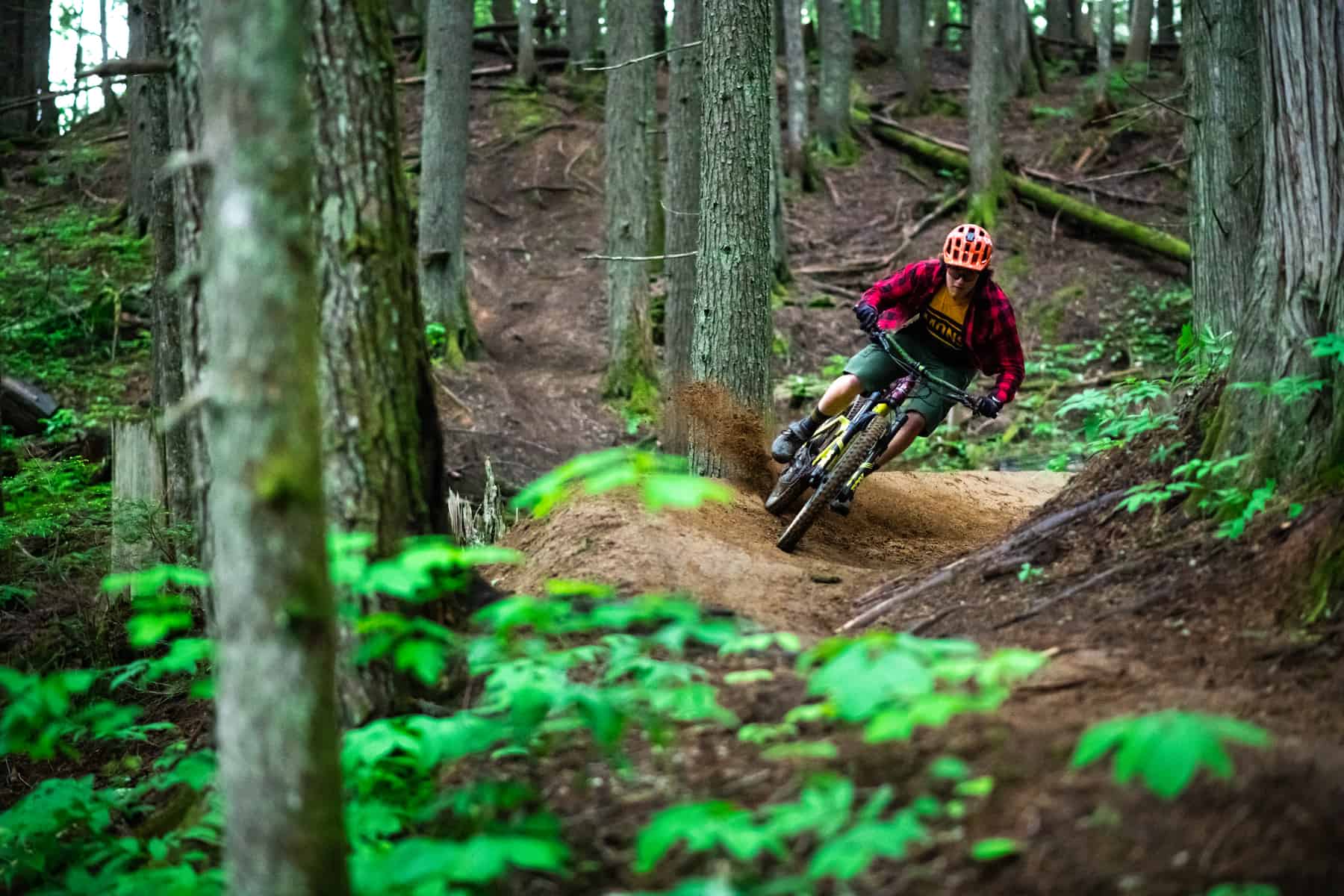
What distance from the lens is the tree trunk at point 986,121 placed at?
63.5 feet

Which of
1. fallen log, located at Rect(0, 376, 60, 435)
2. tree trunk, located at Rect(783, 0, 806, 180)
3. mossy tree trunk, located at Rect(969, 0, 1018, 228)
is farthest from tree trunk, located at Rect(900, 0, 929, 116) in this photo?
fallen log, located at Rect(0, 376, 60, 435)

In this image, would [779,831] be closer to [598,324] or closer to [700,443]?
[700,443]

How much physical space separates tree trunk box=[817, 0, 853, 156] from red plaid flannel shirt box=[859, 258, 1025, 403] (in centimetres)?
1480

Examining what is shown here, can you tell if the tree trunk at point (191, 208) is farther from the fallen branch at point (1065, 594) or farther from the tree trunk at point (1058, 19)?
the tree trunk at point (1058, 19)

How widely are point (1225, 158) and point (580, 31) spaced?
16788 mm

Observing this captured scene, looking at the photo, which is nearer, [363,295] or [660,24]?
[363,295]

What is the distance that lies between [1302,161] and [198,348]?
486 cm

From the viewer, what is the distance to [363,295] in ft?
14.8

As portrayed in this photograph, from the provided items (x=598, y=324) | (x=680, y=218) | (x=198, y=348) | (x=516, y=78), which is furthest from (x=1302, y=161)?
(x=516, y=78)

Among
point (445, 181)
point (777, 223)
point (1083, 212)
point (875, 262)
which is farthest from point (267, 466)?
point (1083, 212)

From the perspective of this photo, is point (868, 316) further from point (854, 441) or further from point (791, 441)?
point (791, 441)

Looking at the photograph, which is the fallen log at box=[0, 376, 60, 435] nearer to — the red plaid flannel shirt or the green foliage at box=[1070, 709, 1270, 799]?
the red plaid flannel shirt

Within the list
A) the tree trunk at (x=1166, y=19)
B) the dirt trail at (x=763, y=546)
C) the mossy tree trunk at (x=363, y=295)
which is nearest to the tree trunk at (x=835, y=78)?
the tree trunk at (x=1166, y=19)

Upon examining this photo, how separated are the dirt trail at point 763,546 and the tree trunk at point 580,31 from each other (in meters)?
16.1
